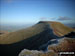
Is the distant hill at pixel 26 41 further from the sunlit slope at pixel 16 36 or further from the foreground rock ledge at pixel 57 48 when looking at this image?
the foreground rock ledge at pixel 57 48

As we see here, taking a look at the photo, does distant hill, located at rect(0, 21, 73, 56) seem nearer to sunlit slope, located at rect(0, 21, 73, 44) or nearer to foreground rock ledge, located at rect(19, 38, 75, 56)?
sunlit slope, located at rect(0, 21, 73, 44)

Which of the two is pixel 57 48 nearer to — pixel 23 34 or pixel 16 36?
pixel 16 36

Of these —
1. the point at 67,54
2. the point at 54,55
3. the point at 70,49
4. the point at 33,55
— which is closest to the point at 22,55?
the point at 33,55

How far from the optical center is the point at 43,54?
9383mm

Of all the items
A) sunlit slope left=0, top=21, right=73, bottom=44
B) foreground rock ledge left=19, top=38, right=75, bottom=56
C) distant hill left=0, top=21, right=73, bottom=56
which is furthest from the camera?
sunlit slope left=0, top=21, right=73, bottom=44

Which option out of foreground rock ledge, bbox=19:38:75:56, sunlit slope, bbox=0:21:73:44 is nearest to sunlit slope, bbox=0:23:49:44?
sunlit slope, bbox=0:21:73:44

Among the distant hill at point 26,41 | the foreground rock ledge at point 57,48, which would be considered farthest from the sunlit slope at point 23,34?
the foreground rock ledge at point 57,48

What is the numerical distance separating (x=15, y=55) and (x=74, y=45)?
1534cm

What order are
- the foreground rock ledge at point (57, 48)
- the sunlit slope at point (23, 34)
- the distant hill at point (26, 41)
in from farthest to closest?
the sunlit slope at point (23, 34) < the distant hill at point (26, 41) < the foreground rock ledge at point (57, 48)

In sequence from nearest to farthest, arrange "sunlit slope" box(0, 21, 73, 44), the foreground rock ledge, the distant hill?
the foreground rock ledge, the distant hill, "sunlit slope" box(0, 21, 73, 44)

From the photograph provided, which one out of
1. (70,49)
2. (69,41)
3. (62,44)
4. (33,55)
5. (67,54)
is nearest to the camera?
(33,55)

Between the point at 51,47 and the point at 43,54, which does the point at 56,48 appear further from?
the point at 43,54

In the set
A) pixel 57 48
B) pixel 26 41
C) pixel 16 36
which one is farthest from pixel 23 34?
pixel 57 48

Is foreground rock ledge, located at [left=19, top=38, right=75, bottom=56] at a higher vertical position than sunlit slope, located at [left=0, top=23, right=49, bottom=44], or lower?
higher
